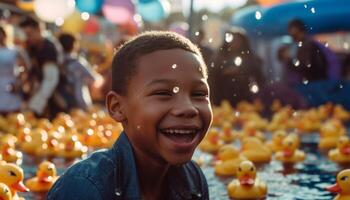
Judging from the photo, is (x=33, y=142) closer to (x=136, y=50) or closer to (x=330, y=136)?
(x=330, y=136)

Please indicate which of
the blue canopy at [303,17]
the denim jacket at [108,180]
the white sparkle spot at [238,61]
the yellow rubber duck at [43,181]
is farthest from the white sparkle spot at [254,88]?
the denim jacket at [108,180]

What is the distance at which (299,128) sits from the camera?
29.8 feet

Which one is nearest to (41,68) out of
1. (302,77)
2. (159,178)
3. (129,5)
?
(302,77)

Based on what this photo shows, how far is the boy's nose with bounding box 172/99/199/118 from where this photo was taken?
2.62m

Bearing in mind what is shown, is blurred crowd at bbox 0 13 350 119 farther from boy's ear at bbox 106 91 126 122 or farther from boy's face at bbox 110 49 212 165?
boy's face at bbox 110 49 212 165

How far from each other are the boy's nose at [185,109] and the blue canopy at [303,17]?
11153mm

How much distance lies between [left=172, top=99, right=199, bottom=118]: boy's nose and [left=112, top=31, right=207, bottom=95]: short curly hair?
24 cm

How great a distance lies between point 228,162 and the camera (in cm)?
560

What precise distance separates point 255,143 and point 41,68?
15.2 ft

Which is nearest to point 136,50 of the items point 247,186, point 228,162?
point 247,186

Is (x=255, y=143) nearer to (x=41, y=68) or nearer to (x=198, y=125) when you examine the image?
(x=198, y=125)

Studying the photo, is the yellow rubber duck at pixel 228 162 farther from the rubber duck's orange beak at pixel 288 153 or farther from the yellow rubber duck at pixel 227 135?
the yellow rubber duck at pixel 227 135

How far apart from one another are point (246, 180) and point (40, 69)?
5991 mm

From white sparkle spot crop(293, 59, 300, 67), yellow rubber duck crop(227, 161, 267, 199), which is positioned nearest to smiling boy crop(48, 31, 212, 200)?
yellow rubber duck crop(227, 161, 267, 199)
